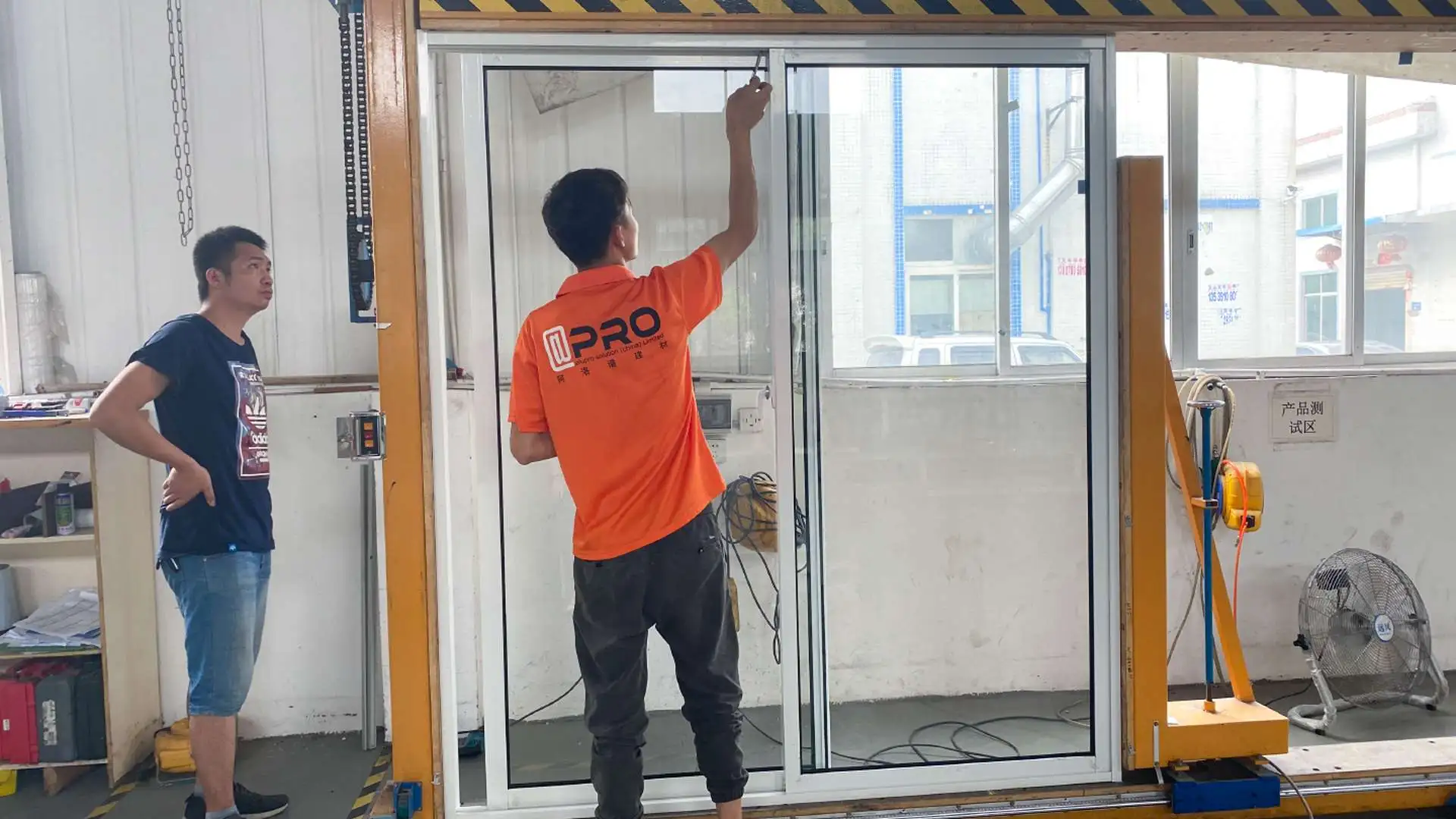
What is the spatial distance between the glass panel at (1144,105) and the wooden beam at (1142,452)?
1.21 meters

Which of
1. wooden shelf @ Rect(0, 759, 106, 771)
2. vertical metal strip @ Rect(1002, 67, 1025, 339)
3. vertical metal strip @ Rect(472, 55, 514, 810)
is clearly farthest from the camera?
wooden shelf @ Rect(0, 759, 106, 771)

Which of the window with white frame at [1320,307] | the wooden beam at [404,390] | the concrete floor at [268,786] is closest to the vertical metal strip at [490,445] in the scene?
the wooden beam at [404,390]

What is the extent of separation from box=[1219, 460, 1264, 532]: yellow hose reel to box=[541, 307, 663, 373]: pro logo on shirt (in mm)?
2045

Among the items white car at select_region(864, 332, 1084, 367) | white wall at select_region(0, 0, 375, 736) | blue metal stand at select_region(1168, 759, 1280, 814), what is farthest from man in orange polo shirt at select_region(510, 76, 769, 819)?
white wall at select_region(0, 0, 375, 736)

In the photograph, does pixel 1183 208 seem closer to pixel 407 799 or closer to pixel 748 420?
pixel 748 420

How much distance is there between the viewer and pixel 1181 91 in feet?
11.6

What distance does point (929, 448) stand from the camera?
3.01m

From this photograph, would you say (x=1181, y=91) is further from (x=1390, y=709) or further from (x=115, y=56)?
(x=115, y=56)

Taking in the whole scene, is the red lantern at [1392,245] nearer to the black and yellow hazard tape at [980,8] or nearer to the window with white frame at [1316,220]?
the window with white frame at [1316,220]

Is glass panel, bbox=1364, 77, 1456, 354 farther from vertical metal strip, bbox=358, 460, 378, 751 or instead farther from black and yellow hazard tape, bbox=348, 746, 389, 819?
black and yellow hazard tape, bbox=348, 746, 389, 819

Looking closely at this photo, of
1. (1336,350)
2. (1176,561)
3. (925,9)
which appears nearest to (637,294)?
(925,9)

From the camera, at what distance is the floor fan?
3186 millimetres

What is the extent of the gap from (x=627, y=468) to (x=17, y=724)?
8.15 feet

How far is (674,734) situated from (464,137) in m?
1.88
